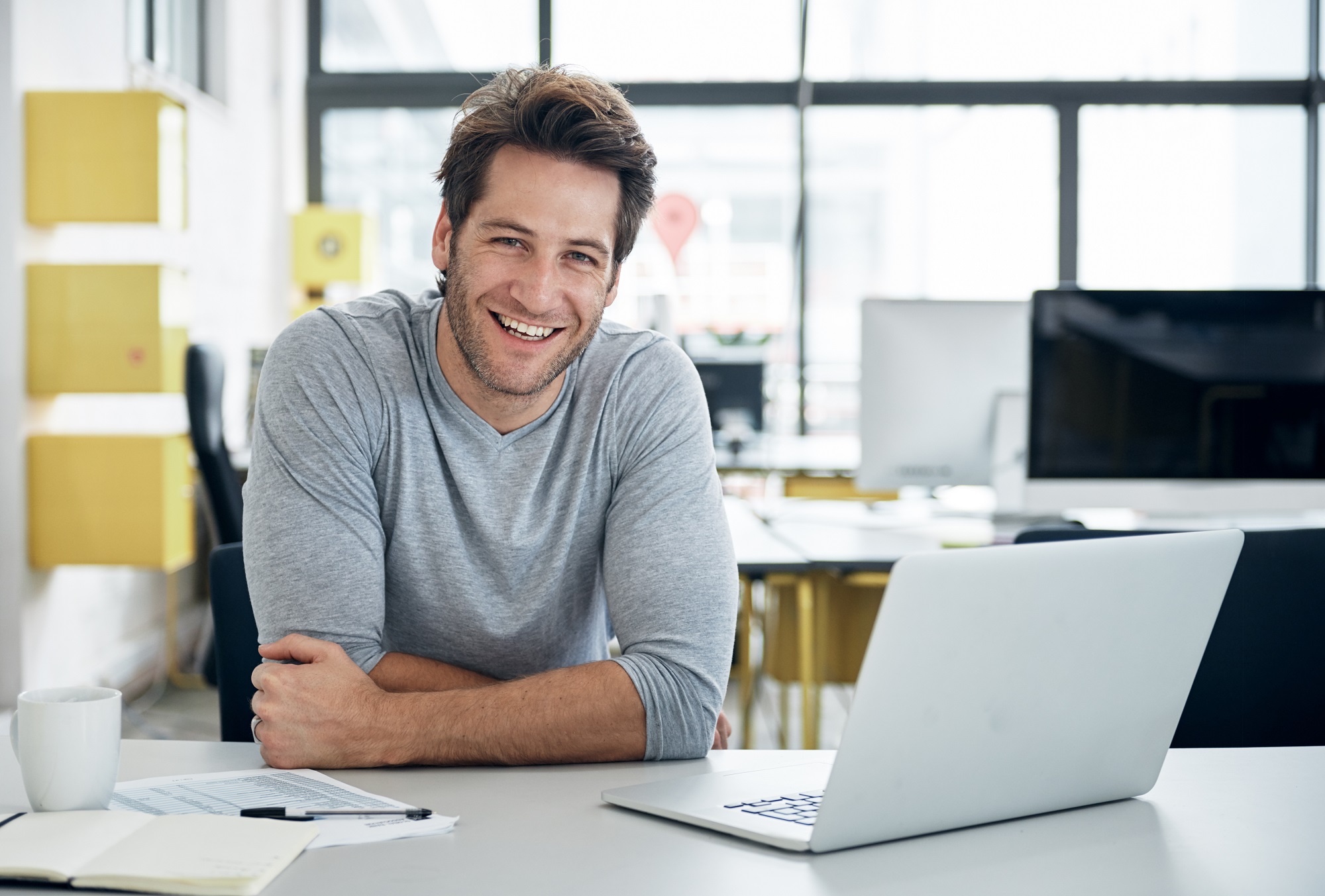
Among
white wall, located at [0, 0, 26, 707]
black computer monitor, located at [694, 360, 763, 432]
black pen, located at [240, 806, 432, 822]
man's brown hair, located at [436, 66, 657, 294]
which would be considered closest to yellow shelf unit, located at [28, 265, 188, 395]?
white wall, located at [0, 0, 26, 707]

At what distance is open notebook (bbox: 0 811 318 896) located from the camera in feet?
2.44

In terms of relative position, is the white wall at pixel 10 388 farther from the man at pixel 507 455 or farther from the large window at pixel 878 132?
the large window at pixel 878 132

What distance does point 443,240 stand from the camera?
1546 millimetres

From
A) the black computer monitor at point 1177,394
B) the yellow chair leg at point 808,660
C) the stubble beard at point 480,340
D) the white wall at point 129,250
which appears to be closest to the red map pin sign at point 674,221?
the white wall at point 129,250

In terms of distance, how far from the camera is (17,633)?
3.30 meters

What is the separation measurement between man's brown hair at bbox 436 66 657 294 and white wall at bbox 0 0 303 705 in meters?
2.36

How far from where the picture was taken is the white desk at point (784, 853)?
2.55 feet

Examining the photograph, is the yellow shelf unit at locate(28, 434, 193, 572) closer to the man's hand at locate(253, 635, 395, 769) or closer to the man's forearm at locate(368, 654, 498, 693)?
the man's forearm at locate(368, 654, 498, 693)

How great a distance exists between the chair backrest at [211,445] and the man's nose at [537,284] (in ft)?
5.63

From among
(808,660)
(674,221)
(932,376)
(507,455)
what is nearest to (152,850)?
(507,455)

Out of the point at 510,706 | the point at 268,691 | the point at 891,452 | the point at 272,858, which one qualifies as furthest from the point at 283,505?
the point at 891,452

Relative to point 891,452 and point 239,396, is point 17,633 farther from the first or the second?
point 891,452

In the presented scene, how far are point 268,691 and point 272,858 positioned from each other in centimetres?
33

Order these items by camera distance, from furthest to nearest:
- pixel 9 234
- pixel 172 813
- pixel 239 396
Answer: pixel 239 396 < pixel 9 234 < pixel 172 813
